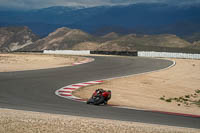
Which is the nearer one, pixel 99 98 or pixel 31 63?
pixel 99 98

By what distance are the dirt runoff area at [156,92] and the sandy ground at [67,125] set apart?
4.27 m

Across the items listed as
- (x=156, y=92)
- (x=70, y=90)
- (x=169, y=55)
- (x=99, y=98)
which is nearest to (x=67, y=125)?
(x=99, y=98)

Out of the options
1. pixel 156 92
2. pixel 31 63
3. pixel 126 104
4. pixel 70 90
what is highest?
pixel 31 63

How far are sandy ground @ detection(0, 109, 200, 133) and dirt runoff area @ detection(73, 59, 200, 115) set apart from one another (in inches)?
168

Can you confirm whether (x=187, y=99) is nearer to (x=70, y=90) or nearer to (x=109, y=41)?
(x=70, y=90)

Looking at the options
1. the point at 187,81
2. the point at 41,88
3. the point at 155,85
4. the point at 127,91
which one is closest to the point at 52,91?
A: the point at 41,88

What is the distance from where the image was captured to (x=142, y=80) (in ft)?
78.6

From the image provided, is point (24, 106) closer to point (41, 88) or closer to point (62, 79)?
point (41, 88)

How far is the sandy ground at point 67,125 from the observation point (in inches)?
380

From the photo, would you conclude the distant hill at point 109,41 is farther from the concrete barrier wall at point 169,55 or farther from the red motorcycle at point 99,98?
the red motorcycle at point 99,98

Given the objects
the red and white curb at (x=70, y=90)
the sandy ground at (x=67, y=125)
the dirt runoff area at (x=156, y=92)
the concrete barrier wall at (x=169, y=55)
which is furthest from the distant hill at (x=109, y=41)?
the sandy ground at (x=67, y=125)

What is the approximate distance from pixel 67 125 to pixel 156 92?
1074 centimetres

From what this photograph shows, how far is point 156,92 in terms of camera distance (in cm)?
2009

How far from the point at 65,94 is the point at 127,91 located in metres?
3.63
